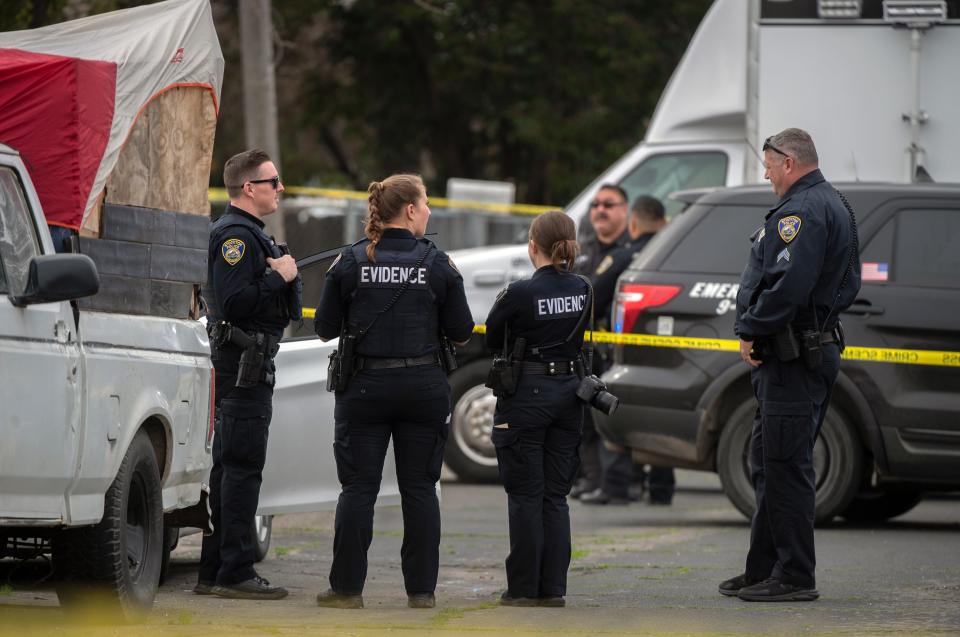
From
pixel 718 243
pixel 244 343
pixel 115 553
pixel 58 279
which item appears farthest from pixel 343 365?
pixel 718 243

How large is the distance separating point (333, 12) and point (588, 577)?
19.8 meters

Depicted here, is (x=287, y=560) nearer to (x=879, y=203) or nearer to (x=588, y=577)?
(x=588, y=577)

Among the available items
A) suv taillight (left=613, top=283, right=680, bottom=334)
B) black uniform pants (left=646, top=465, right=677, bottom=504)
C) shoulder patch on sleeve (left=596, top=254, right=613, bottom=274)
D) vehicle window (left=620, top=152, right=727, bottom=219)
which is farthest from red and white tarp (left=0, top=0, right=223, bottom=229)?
vehicle window (left=620, top=152, right=727, bottom=219)

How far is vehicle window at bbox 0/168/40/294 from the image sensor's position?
5.89m

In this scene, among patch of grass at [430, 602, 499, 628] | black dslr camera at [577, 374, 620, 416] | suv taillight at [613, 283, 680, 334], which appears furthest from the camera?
suv taillight at [613, 283, 680, 334]

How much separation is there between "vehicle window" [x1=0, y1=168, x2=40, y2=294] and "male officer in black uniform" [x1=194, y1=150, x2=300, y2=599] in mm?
1374

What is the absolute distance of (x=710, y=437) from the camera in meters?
10.3

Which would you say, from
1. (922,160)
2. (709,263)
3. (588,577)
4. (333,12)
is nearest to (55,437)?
(588,577)

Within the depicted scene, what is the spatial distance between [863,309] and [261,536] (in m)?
Answer: 3.48

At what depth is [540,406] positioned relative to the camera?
7.32m

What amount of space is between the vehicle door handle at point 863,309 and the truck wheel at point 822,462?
0.57 meters

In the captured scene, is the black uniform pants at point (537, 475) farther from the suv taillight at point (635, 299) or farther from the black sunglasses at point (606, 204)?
the black sunglasses at point (606, 204)

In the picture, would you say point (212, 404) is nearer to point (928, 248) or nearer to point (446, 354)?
point (446, 354)

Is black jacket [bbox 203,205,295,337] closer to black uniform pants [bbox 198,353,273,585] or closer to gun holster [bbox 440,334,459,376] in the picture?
black uniform pants [bbox 198,353,273,585]
